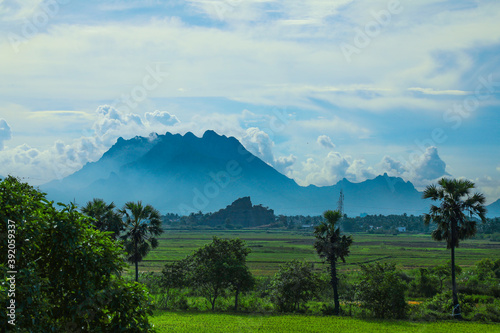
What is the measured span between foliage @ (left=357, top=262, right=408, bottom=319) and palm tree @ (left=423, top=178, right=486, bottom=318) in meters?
4.30

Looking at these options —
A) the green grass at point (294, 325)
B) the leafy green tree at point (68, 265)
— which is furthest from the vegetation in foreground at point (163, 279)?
the green grass at point (294, 325)

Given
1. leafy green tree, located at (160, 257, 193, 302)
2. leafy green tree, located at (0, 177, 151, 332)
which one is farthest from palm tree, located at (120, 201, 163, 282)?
leafy green tree, located at (0, 177, 151, 332)

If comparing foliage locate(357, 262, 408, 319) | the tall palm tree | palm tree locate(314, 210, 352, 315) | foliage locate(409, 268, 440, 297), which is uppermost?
the tall palm tree

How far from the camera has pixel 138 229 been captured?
39406mm

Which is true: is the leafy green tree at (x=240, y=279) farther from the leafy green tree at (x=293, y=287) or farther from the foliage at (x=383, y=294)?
the foliage at (x=383, y=294)

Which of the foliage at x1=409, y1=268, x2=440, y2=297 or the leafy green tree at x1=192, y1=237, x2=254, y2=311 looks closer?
the leafy green tree at x1=192, y1=237, x2=254, y2=311

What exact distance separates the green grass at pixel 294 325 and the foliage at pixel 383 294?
184 centimetres

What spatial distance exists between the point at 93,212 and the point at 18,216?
2936 centimetres

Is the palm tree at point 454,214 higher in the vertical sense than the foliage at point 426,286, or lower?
higher

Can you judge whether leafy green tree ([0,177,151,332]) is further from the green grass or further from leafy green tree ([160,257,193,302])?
leafy green tree ([160,257,193,302])

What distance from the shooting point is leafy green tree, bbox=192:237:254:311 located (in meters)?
39.5

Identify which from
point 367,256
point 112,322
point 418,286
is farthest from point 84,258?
point 367,256

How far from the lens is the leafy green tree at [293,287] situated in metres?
38.3

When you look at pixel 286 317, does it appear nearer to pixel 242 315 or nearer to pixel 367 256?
pixel 242 315
